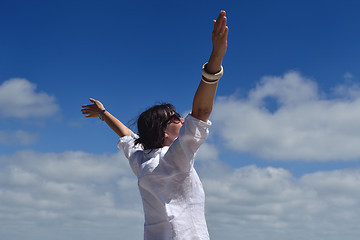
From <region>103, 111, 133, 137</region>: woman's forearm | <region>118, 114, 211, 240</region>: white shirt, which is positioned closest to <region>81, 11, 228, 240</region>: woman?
<region>118, 114, 211, 240</region>: white shirt

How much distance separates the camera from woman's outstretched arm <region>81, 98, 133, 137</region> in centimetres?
595

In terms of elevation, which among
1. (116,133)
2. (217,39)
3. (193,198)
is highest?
(116,133)

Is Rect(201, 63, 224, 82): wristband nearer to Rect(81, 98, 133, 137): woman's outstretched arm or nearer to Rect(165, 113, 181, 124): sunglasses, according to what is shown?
Rect(165, 113, 181, 124): sunglasses

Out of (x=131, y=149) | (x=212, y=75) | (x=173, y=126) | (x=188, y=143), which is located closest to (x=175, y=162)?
(x=188, y=143)

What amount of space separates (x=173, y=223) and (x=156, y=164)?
2.04ft

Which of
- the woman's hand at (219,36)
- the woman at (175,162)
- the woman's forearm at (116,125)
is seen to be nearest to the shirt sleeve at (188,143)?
the woman at (175,162)

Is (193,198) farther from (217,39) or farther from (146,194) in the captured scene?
(217,39)

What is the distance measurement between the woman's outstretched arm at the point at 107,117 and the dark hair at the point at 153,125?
1156 millimetres

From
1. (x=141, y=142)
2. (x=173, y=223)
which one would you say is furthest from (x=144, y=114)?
(x=173, y=223)

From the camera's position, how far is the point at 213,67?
359 centimetres

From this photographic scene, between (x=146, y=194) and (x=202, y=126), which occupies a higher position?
(x=202, y=126)

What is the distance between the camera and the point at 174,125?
461 centimetres

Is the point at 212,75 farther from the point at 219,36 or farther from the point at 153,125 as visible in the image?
the point at 153,125

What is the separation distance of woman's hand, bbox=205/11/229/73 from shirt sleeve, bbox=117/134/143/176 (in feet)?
5.55
